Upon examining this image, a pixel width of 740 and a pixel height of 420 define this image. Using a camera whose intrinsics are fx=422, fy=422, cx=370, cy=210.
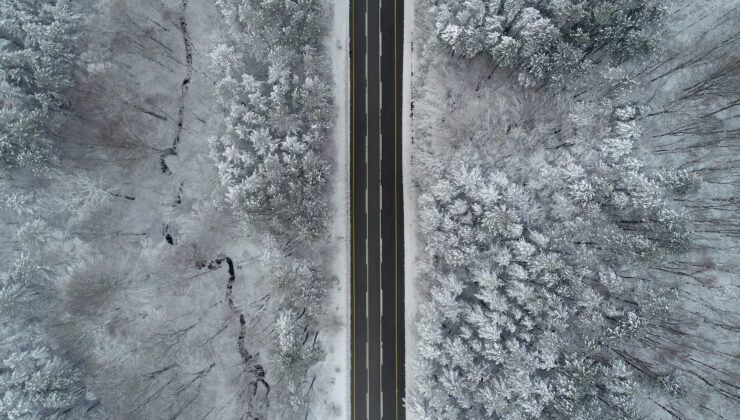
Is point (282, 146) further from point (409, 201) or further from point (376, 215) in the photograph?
point (409, 201)

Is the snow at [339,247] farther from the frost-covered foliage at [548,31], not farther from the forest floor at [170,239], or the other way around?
the frost-covered foliage at [548,31]

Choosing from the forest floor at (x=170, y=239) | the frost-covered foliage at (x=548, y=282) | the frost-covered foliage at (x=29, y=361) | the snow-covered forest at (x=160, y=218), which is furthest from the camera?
the forest floor at (x=170, y=239)

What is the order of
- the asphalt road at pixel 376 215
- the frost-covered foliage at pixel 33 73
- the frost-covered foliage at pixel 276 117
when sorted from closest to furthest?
the frost-covered foliage at pixel 276 117 → the frost-covered foliage at pixel 33 73 → the asphalt road at pixel 376 215

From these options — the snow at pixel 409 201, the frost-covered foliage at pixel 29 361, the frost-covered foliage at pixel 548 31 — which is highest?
the frost-covered foliage at pixel 548 31

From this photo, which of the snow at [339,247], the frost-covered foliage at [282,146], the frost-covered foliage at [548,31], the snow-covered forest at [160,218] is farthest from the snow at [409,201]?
the frost-covered foliage at [282,146]

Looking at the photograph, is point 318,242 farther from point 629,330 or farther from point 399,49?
point 629,330

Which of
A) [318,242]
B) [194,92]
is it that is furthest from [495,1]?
[194,92]

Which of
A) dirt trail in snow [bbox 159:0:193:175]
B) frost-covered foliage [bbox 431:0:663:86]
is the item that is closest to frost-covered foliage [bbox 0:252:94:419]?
dirt trail in snow [bbox 159:0:193:175]
